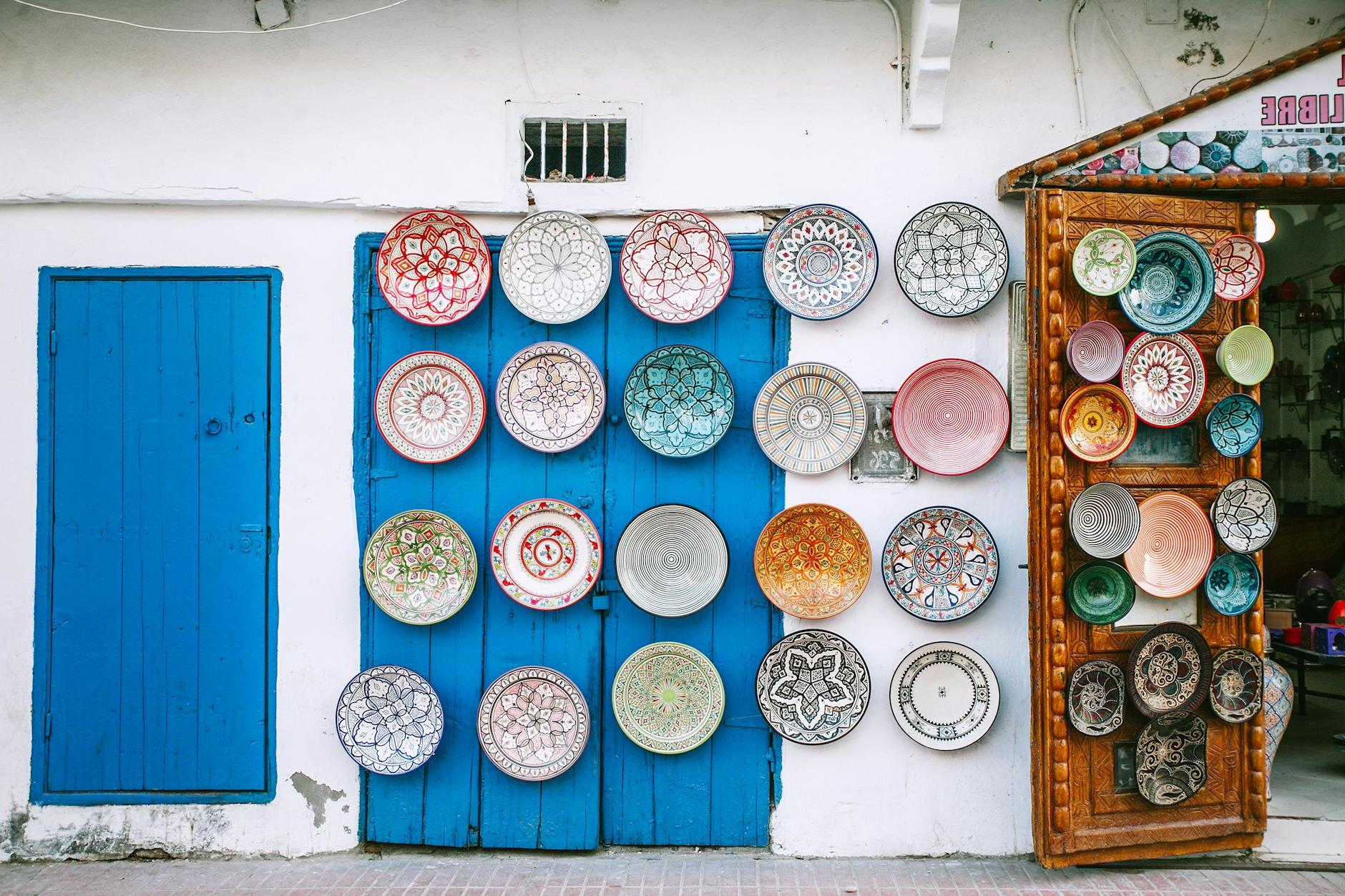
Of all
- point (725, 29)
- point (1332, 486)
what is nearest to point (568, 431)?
point (725, 29)

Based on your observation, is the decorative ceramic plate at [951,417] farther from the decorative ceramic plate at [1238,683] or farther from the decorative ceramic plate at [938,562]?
the decorative ceramic plate at [1238,683]

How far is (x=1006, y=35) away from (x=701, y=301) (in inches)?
67.1

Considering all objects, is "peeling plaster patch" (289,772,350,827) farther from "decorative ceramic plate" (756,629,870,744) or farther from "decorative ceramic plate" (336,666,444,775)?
"decorative ceramic plate" (756,629,870,744)

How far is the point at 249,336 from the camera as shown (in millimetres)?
3656

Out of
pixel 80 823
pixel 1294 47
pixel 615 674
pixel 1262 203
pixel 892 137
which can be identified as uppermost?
pixel 1294 47

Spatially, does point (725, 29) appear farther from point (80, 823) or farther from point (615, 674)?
point (80, 823)

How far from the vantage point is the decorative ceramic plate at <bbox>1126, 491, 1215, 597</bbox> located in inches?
136

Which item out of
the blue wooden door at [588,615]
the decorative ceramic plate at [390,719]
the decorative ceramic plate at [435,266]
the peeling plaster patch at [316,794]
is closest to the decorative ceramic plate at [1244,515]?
the blue wooden door at [588,615]

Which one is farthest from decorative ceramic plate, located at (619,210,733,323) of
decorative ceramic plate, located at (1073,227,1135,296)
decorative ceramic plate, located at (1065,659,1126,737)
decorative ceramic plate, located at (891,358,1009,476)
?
decorative ceramic plate, located at (1065,659,1126,737)

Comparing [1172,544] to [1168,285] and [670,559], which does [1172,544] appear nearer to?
[1168,285]

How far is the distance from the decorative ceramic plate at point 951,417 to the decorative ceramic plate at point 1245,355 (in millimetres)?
845

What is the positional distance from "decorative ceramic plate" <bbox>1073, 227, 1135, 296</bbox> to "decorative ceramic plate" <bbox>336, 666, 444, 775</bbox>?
311 cm

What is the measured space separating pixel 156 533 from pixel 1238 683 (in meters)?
4.46

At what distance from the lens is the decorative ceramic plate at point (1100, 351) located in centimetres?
338
